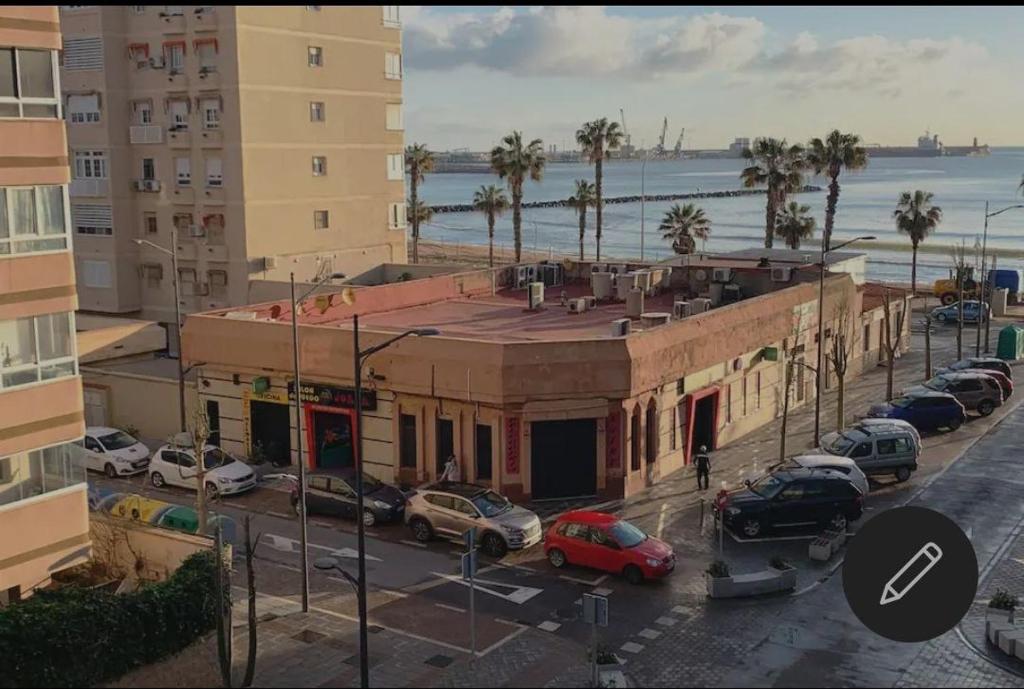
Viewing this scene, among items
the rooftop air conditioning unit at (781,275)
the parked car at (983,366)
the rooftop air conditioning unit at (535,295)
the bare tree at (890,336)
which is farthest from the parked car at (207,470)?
the parked car at (983,366)

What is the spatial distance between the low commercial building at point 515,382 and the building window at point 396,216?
14227mm

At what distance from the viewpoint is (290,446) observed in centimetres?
3559

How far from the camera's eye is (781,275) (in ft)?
148

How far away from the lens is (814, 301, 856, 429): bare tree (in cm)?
3741

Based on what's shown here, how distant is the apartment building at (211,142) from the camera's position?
49000 mm

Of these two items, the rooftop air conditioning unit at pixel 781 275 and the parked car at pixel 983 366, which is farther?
the parked car at pixel 983 366

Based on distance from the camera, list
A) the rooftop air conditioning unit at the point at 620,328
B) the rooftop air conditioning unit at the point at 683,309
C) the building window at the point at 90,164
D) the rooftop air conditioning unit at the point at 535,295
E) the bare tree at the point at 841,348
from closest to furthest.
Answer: the rooftop air conditioning unit at the point at 620,328 < the bare tree at the point at 841,348 < the rooftop air conditioning unit at the point at 683,309 < the rooftop air conditioning unit at the point at 535,295 < the building window at the point at 90,164

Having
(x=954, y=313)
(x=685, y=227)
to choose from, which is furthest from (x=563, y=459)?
(x=954, y=313)

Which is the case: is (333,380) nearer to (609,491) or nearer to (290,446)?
(290,446)

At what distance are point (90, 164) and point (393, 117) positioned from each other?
49.1ft

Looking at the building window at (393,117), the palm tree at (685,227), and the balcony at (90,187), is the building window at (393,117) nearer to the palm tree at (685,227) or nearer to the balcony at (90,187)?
the balcony at (90,187)

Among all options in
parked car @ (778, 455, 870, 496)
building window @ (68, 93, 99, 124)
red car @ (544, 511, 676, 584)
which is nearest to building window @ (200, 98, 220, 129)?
building window @ (68, 93, 99, 124)

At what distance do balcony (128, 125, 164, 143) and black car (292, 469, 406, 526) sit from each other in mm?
25642

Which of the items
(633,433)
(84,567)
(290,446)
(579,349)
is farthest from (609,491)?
(84,567)
